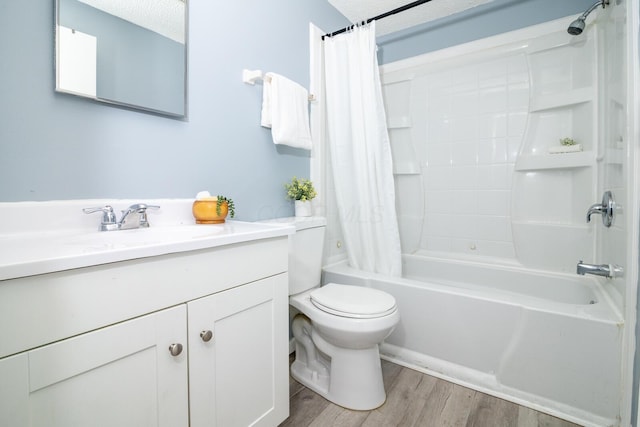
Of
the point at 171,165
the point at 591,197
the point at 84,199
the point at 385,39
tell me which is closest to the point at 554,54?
the point at 591,197

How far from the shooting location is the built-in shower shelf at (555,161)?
1.77 meters

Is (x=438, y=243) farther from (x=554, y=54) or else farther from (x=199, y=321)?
(x=199, y=321)

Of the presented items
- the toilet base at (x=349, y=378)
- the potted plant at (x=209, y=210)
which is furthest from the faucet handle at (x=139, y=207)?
the toilet base at (x=349, y=378)

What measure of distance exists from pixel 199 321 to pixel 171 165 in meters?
0.70

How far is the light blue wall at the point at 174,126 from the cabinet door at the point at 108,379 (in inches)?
22.3

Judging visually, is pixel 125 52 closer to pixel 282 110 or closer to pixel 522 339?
pixel 282 110

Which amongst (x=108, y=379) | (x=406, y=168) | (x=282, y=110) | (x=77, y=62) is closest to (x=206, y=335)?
(x=108, y=379)

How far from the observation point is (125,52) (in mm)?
1095

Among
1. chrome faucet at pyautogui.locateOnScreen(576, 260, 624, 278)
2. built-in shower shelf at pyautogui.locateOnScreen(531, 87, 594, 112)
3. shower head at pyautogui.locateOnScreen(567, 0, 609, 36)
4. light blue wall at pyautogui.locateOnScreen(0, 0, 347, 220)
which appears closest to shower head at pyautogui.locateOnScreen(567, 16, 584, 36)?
shower head at pyautogui.locateOnScreen(567, 0, 609, 36)

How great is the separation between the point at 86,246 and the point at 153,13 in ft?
3.22

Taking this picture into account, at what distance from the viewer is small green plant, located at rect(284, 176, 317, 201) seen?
1775mm

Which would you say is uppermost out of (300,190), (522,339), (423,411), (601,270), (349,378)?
(300,190)

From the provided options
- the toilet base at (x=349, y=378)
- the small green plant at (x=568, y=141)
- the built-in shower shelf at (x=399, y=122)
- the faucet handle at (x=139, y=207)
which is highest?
the built-in shower shelf at (x=399, y=122)

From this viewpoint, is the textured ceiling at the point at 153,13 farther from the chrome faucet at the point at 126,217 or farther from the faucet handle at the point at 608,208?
the faucet handle at the point at 608,208
